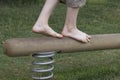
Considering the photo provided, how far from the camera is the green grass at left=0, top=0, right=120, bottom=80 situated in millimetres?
4484

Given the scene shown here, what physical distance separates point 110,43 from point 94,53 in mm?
1333

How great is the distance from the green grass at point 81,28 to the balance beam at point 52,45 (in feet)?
1.52

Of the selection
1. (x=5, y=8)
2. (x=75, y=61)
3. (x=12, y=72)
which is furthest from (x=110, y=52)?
(x=5, y=8)

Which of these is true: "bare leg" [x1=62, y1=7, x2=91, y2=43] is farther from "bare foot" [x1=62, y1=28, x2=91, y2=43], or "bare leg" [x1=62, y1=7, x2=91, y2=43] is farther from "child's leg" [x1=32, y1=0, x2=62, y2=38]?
"child's leg" [x1=32, y1=0, x2=62, y2=38]

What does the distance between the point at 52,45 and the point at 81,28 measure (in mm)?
3049

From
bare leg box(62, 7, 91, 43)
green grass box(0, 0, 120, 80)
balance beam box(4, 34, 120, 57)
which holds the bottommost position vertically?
green grass box(0, 0, 120, 80)

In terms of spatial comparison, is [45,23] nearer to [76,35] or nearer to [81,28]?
[76,35]

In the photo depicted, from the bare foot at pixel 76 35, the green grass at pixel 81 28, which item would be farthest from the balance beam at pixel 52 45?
the green grass at pixel 81 28

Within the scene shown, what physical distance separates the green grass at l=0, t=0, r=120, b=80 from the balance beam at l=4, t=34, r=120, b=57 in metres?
0.46

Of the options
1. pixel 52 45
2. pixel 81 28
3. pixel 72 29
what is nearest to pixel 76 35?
pixel 72 29

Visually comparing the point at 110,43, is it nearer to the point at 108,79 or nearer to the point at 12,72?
the point at 108,79

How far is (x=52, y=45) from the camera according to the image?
3787 mm

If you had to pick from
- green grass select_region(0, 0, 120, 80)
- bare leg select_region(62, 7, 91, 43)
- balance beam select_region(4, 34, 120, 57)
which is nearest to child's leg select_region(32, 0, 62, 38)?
balance beam select_region(4, 34, 120, 57)

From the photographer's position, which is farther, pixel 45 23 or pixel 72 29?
pixel 72 29
